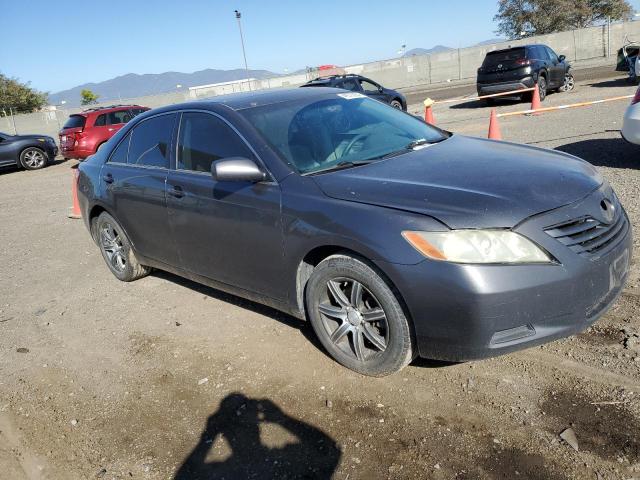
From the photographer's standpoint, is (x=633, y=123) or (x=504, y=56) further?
(x=504, y=56)

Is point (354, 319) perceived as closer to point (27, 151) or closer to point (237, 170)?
point (237, 170)

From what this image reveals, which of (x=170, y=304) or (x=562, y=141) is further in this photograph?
(x=562, y=141)

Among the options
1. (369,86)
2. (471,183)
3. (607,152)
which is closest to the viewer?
(471,183)

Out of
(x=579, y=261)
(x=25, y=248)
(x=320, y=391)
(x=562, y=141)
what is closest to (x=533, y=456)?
(x=579, y=261)

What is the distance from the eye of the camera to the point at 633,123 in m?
6.87

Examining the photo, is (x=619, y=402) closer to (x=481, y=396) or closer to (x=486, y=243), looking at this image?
(x=481, y=396)

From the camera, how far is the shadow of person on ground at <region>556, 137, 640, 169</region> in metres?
7.63

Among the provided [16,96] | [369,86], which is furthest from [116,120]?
[16,96]

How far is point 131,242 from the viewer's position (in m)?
5.07

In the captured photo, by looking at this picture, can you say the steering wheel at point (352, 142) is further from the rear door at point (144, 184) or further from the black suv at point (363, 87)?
the black suv at point (363, 87)

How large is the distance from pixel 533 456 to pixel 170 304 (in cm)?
333

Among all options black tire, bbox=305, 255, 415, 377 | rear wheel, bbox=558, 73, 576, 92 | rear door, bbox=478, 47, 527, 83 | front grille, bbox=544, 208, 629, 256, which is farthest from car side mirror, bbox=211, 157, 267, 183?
rear wheel, bbox=558, 73, 576, 92

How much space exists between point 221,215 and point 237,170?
1.56 ft

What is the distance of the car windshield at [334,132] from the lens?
3.63 metres
